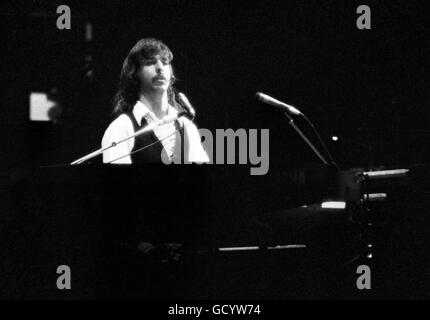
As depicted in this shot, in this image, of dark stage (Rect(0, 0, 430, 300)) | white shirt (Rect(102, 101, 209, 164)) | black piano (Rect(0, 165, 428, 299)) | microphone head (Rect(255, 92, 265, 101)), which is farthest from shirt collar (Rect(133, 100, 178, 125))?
black piano (Rect(0, 165, 428, 299))

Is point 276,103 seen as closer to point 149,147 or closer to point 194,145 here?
point 194,145

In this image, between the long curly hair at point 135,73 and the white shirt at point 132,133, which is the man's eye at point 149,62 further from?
the white shirt at point 132,133

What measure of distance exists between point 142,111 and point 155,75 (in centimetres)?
19

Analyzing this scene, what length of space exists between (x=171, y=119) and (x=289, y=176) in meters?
0.59

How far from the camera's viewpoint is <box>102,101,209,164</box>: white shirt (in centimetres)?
251

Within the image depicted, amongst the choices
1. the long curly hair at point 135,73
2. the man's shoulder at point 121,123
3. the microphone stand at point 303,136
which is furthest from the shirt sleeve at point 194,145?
the microphone stand at point 303,136

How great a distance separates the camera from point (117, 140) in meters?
2.64

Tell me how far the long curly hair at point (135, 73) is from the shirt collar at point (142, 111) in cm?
3

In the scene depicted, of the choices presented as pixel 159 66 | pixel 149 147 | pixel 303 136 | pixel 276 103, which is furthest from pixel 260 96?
pixel 149 147

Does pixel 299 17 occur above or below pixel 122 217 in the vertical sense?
above

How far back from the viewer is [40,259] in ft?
8.34

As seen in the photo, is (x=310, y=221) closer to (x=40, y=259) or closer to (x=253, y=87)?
(x=253, y=87)

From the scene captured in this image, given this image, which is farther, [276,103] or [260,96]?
[260,96]

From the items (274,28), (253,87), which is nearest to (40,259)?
(253,87)
